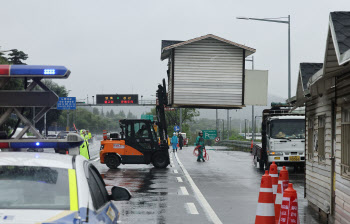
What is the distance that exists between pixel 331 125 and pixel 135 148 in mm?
15892

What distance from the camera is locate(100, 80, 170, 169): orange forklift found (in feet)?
86.7

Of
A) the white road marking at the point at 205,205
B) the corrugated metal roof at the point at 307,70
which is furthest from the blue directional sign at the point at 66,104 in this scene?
the corrugated metal roof at the point at 307,70

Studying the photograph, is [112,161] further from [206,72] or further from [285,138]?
[206,72]

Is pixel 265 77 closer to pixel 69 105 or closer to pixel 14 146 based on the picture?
pixel 14 146

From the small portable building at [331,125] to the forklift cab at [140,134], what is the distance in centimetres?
1240

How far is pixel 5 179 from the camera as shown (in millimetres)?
4977

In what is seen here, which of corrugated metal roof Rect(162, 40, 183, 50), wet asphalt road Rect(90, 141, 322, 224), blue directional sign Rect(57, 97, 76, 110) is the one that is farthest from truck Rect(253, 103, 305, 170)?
blue directional sign Rect(57, 97, 76, 110)

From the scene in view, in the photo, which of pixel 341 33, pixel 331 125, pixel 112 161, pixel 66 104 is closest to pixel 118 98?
pixel 66 104

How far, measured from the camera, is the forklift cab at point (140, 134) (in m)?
26.7

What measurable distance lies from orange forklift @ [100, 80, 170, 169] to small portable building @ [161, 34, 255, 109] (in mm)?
5670

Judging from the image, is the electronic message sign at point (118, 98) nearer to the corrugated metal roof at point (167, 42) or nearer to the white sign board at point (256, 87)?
the white sign board at point (256, 87)

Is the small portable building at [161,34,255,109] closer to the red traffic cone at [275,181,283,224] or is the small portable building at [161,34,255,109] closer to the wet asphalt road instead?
the wet asphalt road

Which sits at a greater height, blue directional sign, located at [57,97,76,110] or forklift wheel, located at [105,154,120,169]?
blue directional sign, located at [57,97,76,110]

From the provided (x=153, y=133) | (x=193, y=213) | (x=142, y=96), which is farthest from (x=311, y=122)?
(x=142, y=96)
